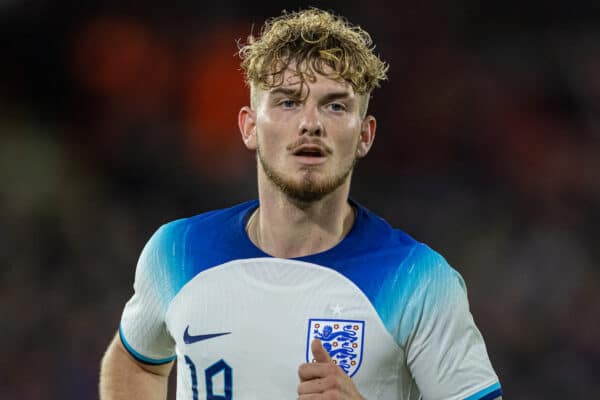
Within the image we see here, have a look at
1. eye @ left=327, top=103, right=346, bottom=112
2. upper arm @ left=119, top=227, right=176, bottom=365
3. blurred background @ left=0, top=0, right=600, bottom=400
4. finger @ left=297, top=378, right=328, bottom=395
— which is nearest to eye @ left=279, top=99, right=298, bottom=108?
eye @ left=327, top=103, right=346, bottom=112

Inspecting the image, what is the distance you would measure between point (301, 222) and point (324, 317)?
1.09 feet

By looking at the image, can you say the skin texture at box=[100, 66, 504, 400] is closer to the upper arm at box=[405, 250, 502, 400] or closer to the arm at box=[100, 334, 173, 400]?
the upper arm at box=[405, 250, 502, 400]

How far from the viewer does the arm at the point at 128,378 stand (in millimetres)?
3124

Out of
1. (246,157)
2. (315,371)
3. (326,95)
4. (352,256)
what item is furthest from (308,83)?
(246,157)

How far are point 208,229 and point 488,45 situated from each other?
17.0ft

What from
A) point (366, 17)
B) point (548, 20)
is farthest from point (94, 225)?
point (548, 20)

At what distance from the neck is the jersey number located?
41cm

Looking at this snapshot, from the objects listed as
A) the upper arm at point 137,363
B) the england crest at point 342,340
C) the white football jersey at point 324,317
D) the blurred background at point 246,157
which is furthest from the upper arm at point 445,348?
the blurred background at point 246,157

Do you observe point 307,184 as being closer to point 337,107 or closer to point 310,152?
point 310,152

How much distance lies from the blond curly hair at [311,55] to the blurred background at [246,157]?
4.30 meters

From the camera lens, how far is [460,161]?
285 inches

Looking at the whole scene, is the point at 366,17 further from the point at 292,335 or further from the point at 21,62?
the point at 292,335

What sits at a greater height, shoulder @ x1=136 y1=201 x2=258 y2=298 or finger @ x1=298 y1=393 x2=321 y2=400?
shoulder @ x1=136 y1=201 x2=258 y2=298

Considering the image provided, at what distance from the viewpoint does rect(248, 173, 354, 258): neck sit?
9.20 ft
